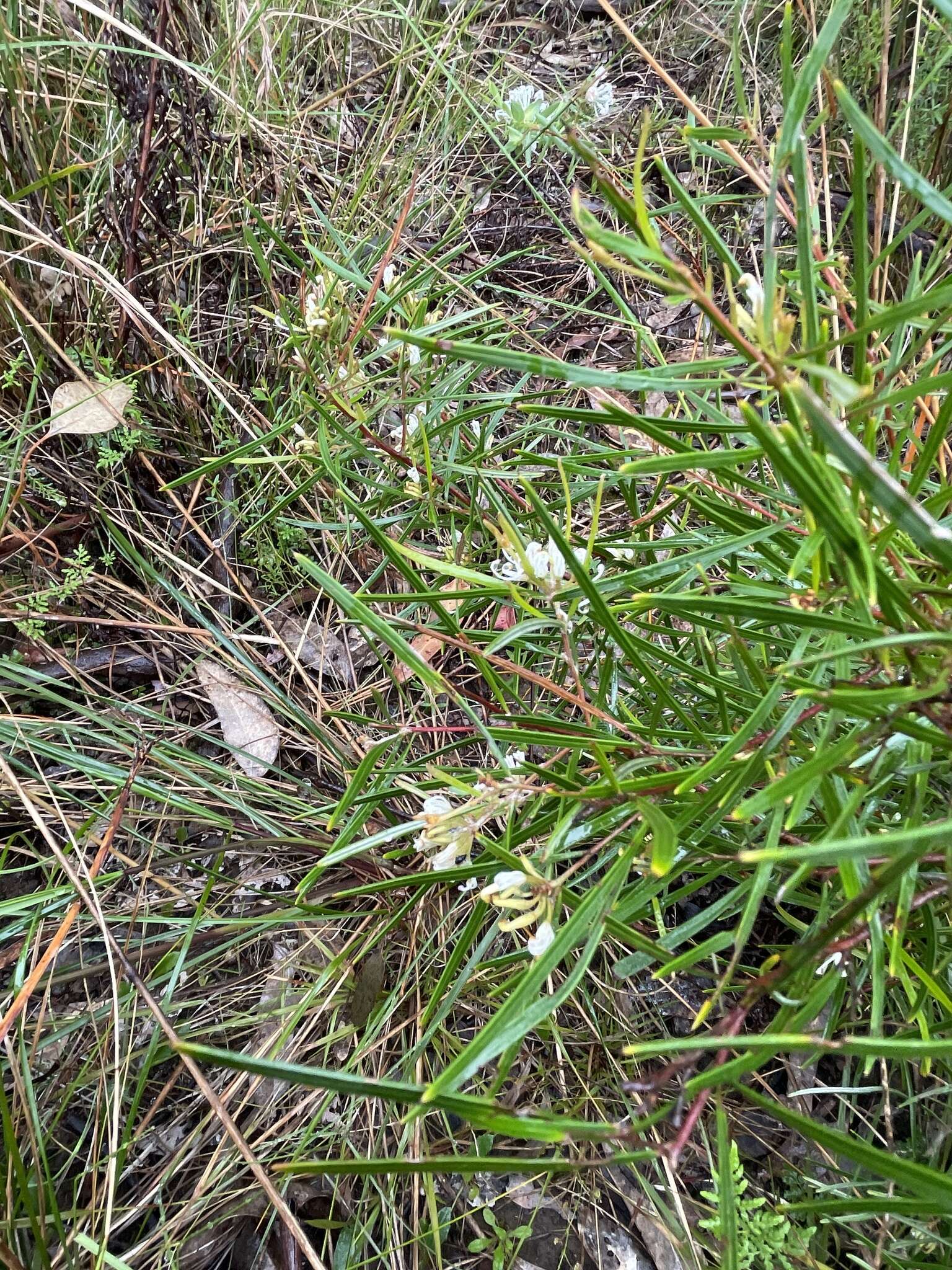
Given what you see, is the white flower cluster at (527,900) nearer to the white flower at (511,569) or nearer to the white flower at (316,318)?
the white flower at (511,569)

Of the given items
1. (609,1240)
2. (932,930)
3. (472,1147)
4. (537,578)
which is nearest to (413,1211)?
(472,1147)

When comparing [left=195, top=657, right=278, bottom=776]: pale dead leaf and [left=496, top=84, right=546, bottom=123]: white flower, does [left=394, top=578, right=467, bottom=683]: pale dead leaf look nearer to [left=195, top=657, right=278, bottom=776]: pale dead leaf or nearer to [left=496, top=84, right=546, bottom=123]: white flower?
[left=195, top=657, right=278, bottom=776]: pale dead leaf

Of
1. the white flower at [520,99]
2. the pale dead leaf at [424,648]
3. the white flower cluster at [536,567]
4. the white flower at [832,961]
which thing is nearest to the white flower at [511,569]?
the white flower cluster at [536,567]

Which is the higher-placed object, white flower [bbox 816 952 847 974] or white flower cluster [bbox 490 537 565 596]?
white flower cluster [bbox 490 537 565 596]

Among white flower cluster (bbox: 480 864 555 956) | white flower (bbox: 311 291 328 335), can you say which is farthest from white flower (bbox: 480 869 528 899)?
white flower (bbox: 311 291 328 335)

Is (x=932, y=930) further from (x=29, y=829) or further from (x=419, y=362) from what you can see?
(x=29, y=829)
